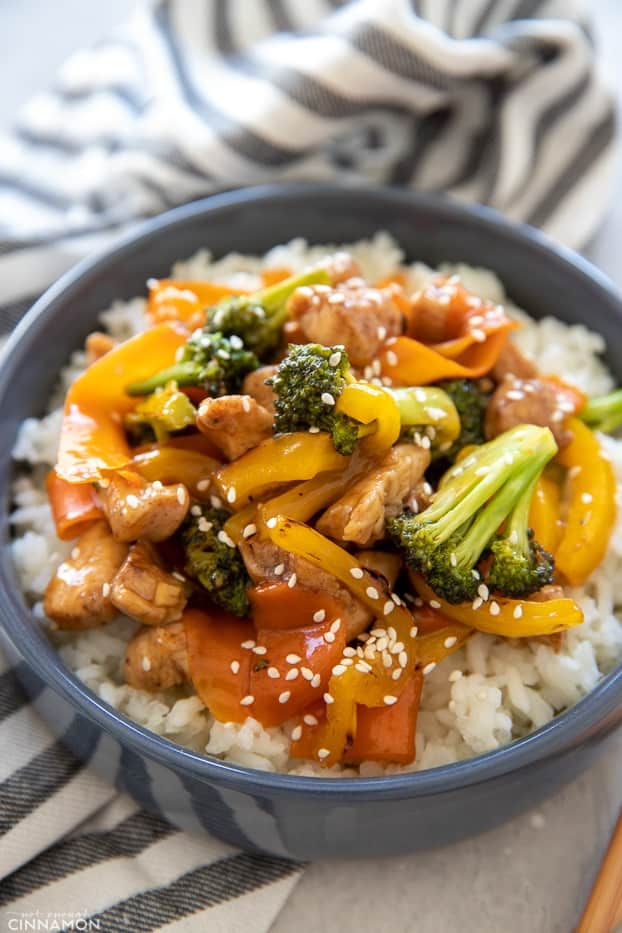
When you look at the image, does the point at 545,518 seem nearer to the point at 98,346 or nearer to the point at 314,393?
the point at 314,393

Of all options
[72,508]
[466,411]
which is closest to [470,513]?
[466,411]

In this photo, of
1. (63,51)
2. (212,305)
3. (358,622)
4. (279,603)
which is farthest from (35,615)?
(63,51)

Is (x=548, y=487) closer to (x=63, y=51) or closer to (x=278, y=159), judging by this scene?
(x=278, y=159)

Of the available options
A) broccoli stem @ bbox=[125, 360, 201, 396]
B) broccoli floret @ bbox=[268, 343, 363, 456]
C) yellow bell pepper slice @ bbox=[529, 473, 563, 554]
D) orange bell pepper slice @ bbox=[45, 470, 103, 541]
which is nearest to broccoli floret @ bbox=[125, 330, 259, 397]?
broccoli stem @ bbox=[125, 360, 201, 396]

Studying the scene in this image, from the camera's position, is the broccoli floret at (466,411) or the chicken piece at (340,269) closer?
the broccoli floret at (466,411)

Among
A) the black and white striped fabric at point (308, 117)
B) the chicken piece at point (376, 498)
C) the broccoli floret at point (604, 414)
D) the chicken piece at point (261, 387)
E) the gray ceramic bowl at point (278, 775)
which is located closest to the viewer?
the gray ceramic bowl at point (278, 775)

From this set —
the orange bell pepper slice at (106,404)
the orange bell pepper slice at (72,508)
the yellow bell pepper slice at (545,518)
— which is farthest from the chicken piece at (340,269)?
the orange bell pepper slice at (72,508)

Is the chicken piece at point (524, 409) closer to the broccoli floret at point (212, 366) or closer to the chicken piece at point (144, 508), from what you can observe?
the broccoli floret at point (212, 366)
